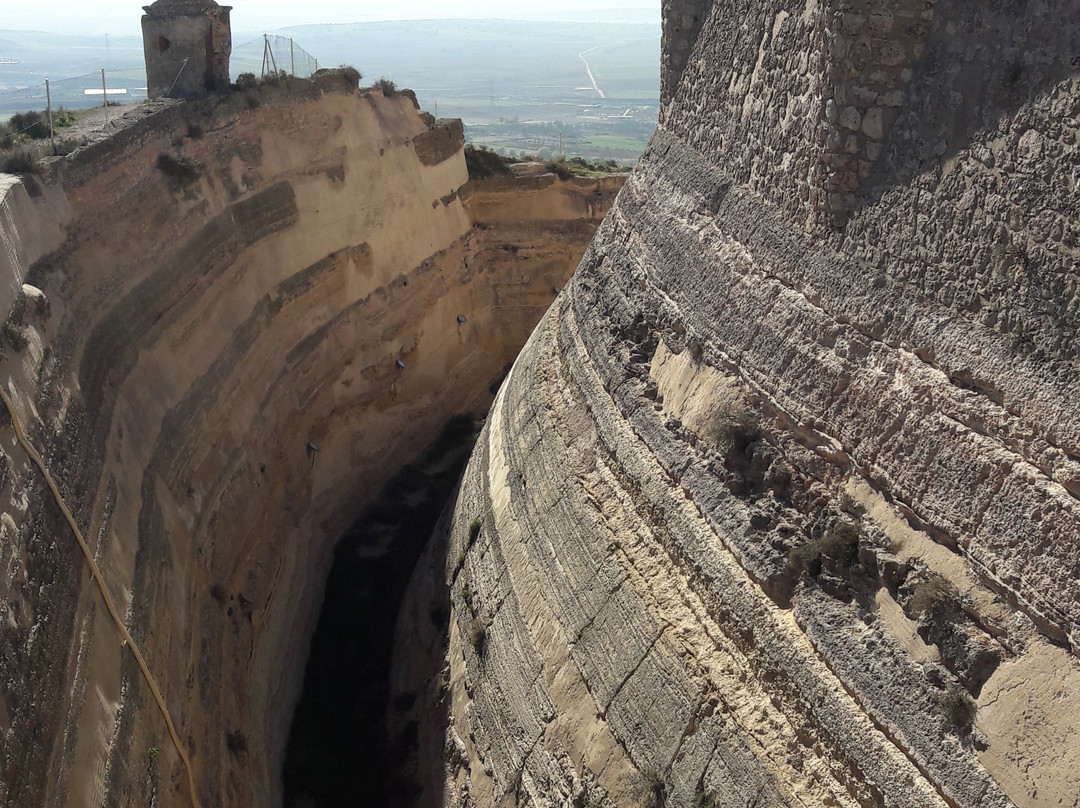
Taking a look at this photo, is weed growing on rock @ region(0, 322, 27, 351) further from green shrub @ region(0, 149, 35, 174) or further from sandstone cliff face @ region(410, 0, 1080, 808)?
sandstone cliff face @ region(410, 0, 1080, 808)

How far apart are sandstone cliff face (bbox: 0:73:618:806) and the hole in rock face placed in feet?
0.87

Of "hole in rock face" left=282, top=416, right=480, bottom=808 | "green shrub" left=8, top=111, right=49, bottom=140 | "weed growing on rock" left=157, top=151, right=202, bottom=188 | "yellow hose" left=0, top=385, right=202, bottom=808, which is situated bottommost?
"hole in rock face" left=282, top=416, right=480, bottom=808

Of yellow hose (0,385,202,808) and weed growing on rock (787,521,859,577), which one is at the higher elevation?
weed growing on rock (787,521,859,577)

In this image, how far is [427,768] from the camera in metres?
10.6

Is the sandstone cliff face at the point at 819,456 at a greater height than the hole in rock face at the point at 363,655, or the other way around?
the sandstone cliff face at the point at 819,456

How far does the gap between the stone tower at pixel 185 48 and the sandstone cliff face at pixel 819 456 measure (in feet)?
26.8

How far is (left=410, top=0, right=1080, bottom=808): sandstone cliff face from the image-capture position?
5.23 metres

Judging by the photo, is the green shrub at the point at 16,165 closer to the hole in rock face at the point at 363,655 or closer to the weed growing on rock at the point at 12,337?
the weed growing on rock at the point at 12,337

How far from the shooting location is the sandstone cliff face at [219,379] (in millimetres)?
7547

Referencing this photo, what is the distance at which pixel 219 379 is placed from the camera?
12555 millimetres

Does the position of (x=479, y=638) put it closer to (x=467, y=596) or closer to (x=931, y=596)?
(x=467, y=596)

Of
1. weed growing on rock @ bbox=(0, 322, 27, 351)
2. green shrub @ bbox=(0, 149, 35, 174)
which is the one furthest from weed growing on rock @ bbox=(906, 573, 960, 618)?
green shrub @ bbox=(0, 149, 35, 174)

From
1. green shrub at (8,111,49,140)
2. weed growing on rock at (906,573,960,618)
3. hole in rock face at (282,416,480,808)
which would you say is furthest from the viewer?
green shrub at (8,111,49,140)

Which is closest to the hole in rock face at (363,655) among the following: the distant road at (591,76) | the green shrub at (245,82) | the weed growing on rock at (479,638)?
the weed growing on rock at (479,638)
